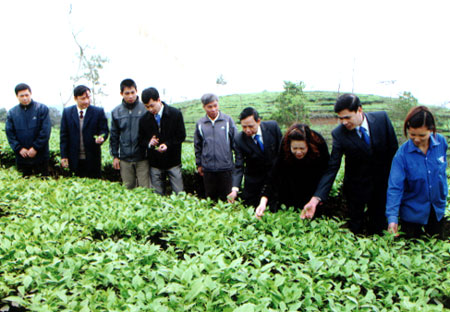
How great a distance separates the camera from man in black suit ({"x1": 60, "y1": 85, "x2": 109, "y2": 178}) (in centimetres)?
505

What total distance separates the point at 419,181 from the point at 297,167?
0.91m

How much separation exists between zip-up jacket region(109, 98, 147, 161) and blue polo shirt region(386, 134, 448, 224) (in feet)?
10.5

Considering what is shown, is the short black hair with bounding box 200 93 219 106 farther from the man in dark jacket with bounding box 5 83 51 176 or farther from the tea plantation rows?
the man in dark jacket with bounding box 5 83 51 176

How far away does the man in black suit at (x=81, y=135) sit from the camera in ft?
16.6

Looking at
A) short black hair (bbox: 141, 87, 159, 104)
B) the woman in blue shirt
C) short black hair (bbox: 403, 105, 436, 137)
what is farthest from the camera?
short black hair (bbox: 141, 87, 159, 104)

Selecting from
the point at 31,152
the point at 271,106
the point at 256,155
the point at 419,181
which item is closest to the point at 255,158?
the point at 256,155

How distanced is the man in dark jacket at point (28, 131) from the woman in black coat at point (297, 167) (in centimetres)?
392

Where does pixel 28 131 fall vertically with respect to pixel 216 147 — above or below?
above

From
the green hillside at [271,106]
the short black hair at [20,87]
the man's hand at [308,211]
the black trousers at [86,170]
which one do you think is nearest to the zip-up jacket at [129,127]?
the black trousers at [86,170]

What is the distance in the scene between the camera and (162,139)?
4.58m

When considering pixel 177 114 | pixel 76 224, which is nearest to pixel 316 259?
pixel 76 224

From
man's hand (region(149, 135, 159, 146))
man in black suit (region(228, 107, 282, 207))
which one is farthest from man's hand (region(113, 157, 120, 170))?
man in black suit (region(228, 107, 282, 207))

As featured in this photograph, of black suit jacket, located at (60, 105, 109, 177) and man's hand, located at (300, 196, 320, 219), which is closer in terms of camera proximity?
man's hand, located at (300, 196, 320, 219)

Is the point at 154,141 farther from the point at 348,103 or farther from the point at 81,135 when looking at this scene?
the point at 348,103
